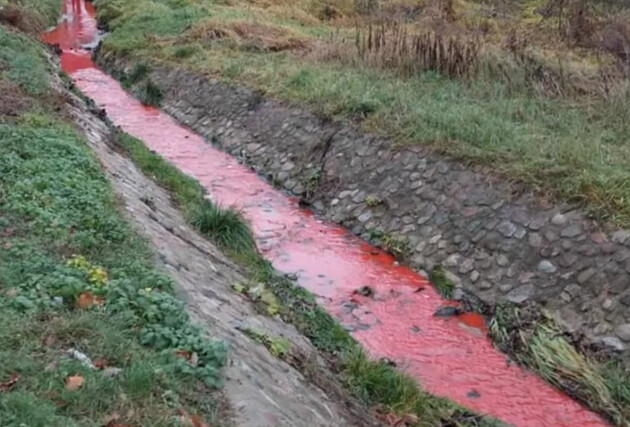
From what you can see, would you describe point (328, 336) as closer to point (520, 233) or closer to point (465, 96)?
point (520, 233)

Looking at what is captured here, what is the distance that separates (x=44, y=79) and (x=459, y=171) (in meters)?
8.60

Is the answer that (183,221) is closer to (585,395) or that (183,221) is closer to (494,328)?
(494,328)

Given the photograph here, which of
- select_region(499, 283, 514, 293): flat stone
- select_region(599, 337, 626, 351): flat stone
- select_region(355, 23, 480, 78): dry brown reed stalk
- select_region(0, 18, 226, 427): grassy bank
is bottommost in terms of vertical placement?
select_region(499, 283, 514, 293): flat stone

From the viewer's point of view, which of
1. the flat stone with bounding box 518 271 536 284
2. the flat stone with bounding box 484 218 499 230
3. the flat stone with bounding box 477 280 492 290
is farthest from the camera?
the flat stone with bounding box 484 218 499 230

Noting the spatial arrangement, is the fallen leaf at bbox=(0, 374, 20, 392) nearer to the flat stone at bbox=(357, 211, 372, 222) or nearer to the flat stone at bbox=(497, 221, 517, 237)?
the flat stone at bbox=(497, 221, 517, 237)

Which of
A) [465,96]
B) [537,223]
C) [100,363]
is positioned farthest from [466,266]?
[100,363]

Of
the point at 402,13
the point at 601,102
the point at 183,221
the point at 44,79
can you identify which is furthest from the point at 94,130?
the point at 402,13

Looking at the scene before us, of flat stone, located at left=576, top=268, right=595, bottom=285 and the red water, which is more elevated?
flat stone, located at left=576, top=268, right=595, bottom=285

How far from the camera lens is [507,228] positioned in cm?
1030

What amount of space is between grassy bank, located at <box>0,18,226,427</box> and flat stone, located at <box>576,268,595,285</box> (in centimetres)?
518

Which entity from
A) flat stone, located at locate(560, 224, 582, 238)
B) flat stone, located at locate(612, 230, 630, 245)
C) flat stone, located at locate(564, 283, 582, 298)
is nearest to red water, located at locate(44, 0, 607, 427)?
flat stone, located at locate(564, 283, 582, 298)

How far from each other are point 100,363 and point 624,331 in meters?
5.89

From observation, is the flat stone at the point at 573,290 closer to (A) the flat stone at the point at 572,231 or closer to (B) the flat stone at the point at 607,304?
(B) the flat stone at the point at 607,304

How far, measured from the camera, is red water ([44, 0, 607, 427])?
794cm
